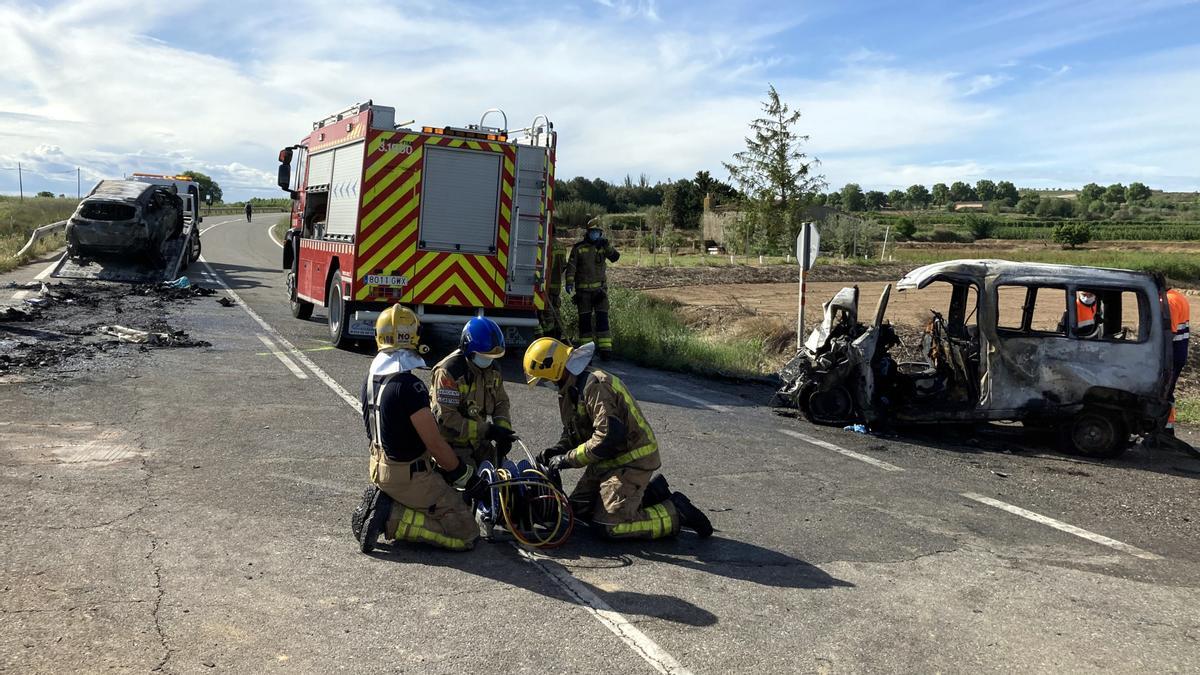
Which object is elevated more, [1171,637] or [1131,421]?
[1131,421]

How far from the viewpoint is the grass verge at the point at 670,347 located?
12875 mm

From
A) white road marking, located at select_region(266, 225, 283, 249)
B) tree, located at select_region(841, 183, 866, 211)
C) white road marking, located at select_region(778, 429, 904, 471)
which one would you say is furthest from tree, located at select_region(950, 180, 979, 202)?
white road marking, located at select_region(778, 429, 904, 471)

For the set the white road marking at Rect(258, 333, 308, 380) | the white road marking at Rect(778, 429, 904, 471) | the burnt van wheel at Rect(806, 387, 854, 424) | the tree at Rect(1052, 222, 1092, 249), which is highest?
the tree at Rect(1052, 222, 1092, 249)

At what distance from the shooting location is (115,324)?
13812 mm

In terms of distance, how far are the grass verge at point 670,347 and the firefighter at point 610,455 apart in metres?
6.73

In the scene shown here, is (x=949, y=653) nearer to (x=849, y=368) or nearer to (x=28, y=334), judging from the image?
(x=849, y=368)

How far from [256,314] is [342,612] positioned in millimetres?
12816

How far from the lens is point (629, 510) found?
18.2 ft

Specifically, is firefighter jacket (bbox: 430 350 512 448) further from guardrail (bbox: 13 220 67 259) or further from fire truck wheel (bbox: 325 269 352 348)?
guardrail (bbox: 13 220 67 259)

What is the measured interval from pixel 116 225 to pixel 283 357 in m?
11.2

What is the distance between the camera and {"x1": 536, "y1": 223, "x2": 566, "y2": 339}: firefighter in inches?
500

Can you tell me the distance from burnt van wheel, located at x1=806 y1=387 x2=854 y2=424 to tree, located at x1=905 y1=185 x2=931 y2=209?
134206 mm

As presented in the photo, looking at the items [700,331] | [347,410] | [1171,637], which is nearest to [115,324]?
[347,410]

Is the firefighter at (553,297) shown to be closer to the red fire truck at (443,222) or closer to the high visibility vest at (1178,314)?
the red fire truck at (443,222)
